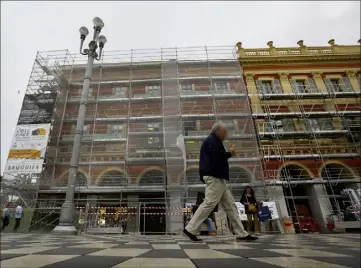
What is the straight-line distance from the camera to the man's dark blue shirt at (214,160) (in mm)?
2881

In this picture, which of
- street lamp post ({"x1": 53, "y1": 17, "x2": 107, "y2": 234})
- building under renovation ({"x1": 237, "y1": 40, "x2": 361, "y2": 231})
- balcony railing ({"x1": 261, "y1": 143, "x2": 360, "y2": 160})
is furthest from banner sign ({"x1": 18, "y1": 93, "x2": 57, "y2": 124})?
balcony railing ({"x1": 261, "y1": 143, "x2": 360, "y2": 160})

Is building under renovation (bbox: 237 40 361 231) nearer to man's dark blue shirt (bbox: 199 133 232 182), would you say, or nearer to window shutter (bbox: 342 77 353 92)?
window shutter (bbox: 342 77 353 92)

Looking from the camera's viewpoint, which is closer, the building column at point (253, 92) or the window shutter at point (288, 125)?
the window shutter at point (288, 125)

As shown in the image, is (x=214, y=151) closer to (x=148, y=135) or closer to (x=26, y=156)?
(x=148, y=135)

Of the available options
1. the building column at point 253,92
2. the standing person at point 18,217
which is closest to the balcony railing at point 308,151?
the building column at point 253,92

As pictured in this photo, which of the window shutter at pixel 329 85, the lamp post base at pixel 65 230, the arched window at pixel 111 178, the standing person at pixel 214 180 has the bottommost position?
the lamp post base at pixel 65 230

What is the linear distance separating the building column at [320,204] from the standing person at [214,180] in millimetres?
10811

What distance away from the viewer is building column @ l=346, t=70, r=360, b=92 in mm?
15212

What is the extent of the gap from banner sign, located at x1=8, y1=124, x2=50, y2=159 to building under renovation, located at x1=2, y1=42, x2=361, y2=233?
0.18 feet

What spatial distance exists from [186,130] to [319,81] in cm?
948

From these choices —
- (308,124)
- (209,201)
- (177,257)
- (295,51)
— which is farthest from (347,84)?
(177,257)

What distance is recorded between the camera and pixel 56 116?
13594 mm

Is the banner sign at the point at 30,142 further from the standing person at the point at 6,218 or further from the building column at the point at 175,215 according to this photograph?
the building column at the point at 175,215

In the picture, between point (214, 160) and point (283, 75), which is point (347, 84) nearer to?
point (283, 75)
